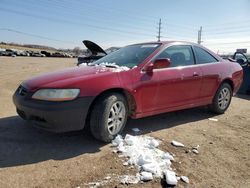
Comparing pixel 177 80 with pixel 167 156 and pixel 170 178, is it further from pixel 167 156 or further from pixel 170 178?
pixel 170 178

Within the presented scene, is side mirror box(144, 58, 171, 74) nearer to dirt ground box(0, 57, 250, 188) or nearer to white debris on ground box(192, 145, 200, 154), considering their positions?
dirt ground box(0, 57, 250, 188)

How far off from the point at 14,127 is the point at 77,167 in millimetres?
1800

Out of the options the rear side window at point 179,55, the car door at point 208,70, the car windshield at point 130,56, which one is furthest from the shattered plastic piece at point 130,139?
the car door at point 208,70

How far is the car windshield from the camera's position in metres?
4.61

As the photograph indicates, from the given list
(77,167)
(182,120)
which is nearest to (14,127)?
(77,167)

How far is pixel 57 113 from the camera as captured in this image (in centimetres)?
359

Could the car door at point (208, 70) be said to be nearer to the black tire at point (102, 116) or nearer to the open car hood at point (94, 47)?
the black tire at point (102, 116)

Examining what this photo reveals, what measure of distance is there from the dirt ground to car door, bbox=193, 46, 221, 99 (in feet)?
2.05

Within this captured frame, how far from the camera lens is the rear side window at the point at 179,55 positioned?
4919 mm

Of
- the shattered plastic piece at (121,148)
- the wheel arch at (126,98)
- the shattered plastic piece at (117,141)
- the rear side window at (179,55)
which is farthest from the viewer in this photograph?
the rear side window at (179,55)

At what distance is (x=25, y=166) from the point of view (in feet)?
10.8

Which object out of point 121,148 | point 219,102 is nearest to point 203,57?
point 219,102

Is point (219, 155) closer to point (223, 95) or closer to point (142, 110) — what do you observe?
point (142, 110)

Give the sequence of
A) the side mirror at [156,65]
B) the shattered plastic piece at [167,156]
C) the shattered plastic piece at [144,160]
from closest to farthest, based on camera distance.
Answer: the shattered plastic piece at [144,160] → the shattered plastic piece at [167,156] → the side mirror at [156,65]
